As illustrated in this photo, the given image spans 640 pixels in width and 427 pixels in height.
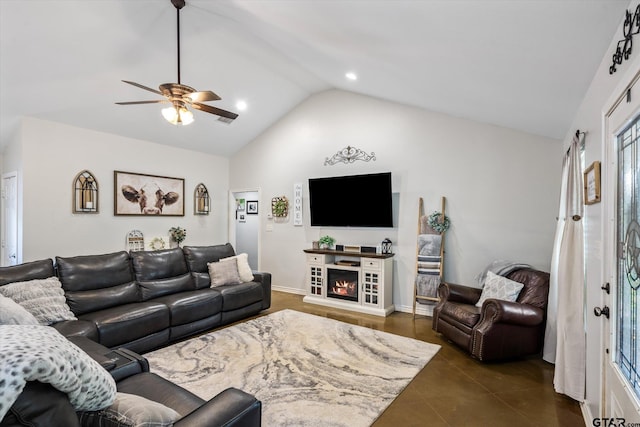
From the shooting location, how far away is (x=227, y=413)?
1333mm

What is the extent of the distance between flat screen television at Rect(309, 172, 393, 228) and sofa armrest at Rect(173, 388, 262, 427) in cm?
390

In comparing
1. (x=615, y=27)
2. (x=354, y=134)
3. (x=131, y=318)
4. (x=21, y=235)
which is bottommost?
(x=131, y=318)

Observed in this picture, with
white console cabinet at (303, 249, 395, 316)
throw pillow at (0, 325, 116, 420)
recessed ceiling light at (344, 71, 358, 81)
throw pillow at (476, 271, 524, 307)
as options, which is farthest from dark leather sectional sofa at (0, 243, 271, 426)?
recessed ceiling light at (344, 71, 358, 81)

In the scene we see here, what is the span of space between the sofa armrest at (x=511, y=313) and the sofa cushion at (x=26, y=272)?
4461 mm

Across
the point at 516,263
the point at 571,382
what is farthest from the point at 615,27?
the point at 516,263

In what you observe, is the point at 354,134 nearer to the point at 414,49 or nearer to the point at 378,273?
the point at 378,273

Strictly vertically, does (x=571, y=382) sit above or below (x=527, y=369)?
above

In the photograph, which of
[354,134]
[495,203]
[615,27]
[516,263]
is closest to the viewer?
[615,27]

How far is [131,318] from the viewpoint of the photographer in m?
3.24

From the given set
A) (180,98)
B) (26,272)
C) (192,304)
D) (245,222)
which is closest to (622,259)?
(180,98)

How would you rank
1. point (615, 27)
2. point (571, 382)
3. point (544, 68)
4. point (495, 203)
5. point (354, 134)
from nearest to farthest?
point (615, 27), point (544, 68), point (571, 382), point (495, 203), point (354, 134)

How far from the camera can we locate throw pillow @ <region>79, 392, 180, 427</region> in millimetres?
1109

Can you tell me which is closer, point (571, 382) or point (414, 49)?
point (571, 382)

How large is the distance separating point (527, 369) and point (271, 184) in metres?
5.04
